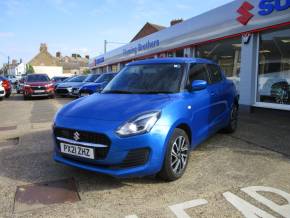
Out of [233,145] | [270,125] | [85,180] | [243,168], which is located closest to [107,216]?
[85,180]

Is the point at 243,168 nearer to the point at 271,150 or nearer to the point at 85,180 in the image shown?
the point at 271,150

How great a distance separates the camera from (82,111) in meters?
4.34

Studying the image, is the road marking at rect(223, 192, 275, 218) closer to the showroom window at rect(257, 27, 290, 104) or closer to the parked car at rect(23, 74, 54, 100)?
the showroom window at rect(257, 27, 290, 104)

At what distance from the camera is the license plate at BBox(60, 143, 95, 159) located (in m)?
3.96

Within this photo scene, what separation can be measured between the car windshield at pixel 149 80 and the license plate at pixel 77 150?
4.53ft

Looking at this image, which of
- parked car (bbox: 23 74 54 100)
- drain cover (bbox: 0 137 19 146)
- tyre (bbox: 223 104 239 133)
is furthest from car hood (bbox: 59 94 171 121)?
parked car (bbox: 23 74 54 100)

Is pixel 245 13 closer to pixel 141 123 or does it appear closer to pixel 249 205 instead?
pixel 141 123

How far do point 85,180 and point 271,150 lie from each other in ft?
11.6

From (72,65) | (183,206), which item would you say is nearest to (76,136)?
(183,206)

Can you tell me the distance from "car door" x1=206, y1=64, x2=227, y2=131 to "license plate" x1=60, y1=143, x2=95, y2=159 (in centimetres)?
260

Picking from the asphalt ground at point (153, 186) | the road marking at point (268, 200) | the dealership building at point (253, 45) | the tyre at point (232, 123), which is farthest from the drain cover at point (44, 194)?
the dealership building at point (253, 45)

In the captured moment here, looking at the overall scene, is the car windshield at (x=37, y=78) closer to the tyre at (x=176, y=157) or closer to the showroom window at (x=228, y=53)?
the showroom window at (x=228, y=53)

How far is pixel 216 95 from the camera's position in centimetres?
597

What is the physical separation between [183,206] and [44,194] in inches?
70.8
